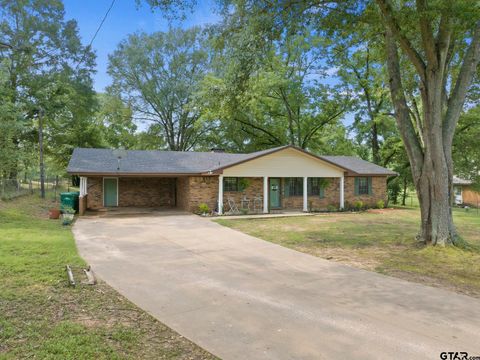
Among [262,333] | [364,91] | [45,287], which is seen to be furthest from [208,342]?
[364,91]

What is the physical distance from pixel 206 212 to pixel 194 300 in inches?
443

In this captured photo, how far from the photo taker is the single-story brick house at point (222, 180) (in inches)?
644

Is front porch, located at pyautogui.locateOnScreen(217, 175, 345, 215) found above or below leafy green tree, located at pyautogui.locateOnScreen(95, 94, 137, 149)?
below

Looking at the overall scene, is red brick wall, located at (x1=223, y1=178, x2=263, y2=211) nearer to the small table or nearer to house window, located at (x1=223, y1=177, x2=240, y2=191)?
the small table

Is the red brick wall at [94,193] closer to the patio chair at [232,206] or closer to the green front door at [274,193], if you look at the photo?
the patio chair at [232,206]

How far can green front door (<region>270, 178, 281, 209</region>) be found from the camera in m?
18.7

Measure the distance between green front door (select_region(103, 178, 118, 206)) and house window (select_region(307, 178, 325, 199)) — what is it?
10.8m

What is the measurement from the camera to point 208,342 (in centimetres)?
351

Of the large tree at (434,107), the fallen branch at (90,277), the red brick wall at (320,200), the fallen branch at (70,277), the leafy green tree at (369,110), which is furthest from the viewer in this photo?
the leafy green tree at (369,110)

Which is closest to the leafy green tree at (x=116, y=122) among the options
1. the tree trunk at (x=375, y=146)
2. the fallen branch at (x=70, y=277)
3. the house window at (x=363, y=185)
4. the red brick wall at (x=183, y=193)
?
the red brick wall at (x=183, y=193)

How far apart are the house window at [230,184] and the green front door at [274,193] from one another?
2263 millimetres

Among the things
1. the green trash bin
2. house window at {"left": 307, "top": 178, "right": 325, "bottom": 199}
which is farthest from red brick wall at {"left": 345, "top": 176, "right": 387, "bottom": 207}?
the green trash bin

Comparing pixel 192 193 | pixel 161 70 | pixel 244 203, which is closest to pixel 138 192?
pixel 192 193

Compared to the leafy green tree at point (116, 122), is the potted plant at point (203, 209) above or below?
below
